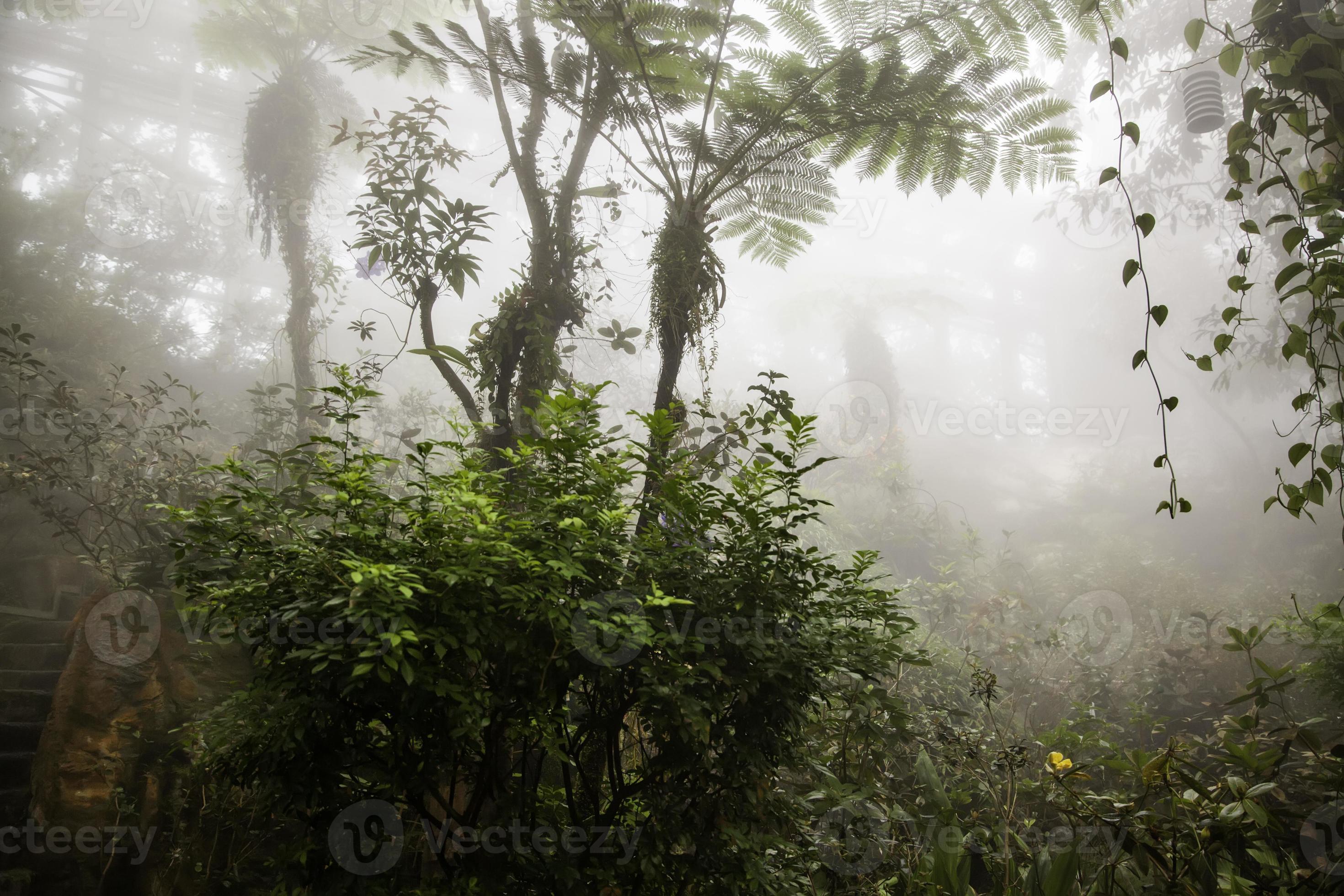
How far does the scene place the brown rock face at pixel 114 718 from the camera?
2.71m

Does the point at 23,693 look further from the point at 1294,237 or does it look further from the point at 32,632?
the point at 1294,237

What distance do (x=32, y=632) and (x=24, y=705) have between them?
51.1 inches

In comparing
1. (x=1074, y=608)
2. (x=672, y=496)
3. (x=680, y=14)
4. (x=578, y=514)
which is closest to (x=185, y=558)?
(x=578, y=514)

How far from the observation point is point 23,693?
3918mm

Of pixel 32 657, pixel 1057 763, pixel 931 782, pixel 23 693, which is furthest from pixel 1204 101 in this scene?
pixel 32 657

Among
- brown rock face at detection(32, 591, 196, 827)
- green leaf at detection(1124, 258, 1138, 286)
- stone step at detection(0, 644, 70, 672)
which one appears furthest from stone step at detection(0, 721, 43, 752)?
green leaf at detection(1124, 258, 1138, 286)

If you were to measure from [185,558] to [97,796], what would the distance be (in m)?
2.19

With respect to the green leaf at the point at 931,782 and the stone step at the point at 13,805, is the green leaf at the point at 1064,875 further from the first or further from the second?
the stone step at the point at 13,805

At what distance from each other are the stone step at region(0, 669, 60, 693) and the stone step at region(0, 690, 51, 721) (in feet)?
0.29

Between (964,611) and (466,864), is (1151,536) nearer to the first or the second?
(964,611)

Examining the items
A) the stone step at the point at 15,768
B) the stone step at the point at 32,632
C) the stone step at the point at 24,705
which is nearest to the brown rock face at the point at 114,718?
the stone step at the point at 15,768

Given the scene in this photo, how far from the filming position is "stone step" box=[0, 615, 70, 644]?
475 centimetres

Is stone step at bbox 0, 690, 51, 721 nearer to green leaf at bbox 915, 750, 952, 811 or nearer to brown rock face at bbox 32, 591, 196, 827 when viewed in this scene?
brown rock face at bbox 32, 591, 196, 827

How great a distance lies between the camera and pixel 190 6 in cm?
1309
